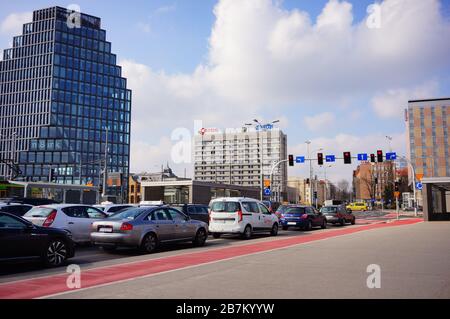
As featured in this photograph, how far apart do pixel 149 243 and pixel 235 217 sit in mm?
5775

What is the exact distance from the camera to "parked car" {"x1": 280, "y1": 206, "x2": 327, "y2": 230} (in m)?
25.1

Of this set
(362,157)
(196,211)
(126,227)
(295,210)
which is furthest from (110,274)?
(362,157)

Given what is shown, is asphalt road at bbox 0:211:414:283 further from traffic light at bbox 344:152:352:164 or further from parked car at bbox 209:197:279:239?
traffic light at bbox 344:152:352:164

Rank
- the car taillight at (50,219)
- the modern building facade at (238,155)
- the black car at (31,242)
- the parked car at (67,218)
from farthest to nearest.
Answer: the modern building facade at (238,155), the parked car at (67,218), the car taillight at (50,219), the black car at (31,242)

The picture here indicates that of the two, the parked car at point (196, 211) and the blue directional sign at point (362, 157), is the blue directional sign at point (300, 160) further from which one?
the parked car at point (196, 211)

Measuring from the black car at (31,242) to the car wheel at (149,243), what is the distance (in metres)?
2.58

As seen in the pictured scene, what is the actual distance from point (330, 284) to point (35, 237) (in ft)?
22.1

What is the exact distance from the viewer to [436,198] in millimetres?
39031

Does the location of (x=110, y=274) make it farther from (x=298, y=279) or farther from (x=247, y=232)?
(x=247, y=232)

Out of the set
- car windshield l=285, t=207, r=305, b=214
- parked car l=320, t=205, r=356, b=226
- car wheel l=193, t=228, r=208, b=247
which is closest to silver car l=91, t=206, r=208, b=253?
car wheel l=193, t=228, r=208, b=247

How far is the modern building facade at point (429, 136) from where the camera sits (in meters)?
124

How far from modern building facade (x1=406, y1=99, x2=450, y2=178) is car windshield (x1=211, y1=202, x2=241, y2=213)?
391ft

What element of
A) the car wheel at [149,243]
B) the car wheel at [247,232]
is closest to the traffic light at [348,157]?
the car wheel at [247,232]
